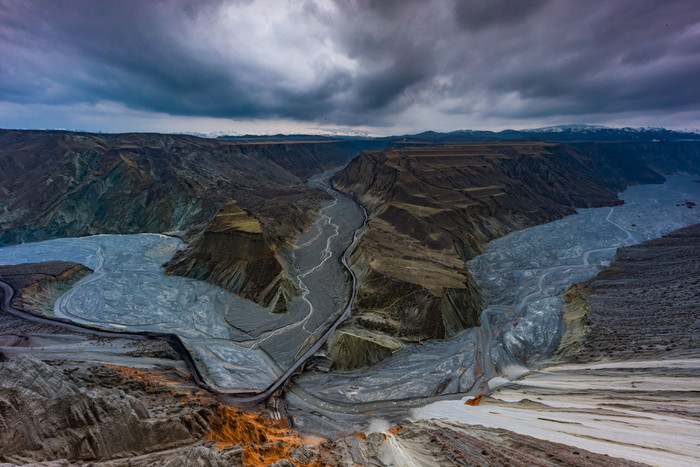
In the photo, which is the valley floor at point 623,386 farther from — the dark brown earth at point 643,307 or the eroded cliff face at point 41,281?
the eroded cliff face at point 41,281

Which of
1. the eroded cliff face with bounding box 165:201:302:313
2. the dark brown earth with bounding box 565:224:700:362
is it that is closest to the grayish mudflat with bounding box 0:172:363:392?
the eroded cliff face with bounding box 165:201:302:313

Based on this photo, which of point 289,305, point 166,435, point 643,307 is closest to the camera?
point 166,435

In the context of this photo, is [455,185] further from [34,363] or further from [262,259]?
[34,363]

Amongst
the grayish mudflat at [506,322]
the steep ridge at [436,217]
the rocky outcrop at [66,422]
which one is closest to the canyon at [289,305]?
the rocky outcrop at [66,422]

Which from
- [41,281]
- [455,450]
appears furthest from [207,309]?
[455,450]

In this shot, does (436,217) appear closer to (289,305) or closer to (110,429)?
(289,305)

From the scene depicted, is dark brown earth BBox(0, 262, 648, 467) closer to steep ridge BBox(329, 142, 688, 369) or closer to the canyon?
the canyon
